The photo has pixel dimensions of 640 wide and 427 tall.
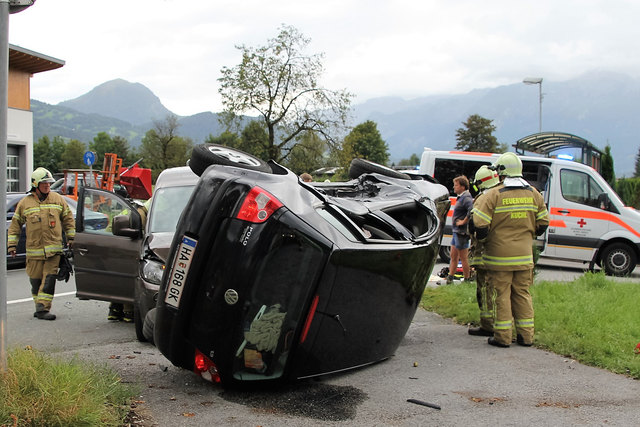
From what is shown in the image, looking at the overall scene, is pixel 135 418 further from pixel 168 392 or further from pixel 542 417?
pixel 542 417

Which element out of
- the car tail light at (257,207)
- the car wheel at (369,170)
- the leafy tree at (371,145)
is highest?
the leafy tree at (371,145)

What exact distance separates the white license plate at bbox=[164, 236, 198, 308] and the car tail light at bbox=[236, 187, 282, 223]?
0.38m

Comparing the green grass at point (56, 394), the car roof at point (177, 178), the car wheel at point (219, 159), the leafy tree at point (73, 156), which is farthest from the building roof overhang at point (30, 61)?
the leafy tree at point (73, 156)

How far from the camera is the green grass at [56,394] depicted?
3.19 meters

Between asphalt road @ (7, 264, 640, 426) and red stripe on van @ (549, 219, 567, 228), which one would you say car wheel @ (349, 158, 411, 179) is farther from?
red stripe on van @ (549, 219, 567, 228)

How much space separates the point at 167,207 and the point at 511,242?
382cm

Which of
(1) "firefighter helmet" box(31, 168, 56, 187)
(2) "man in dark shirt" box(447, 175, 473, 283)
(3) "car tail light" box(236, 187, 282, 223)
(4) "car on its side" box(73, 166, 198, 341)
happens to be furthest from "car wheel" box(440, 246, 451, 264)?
(3) "car tail light" box(236, 187, 282, 223)

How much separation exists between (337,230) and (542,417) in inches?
70.4

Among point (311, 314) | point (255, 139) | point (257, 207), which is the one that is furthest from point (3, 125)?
point (255, 139)

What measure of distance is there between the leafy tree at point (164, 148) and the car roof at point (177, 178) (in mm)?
58843

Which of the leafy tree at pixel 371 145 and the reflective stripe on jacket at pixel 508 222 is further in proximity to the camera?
the leafy tree at pixel 371 145

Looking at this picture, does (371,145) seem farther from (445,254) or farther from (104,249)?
(104,249)

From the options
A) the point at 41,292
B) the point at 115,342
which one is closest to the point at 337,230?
the point at 115,342

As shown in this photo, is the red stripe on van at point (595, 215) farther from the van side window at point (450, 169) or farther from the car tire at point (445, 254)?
the car tire at point (445, 254)
